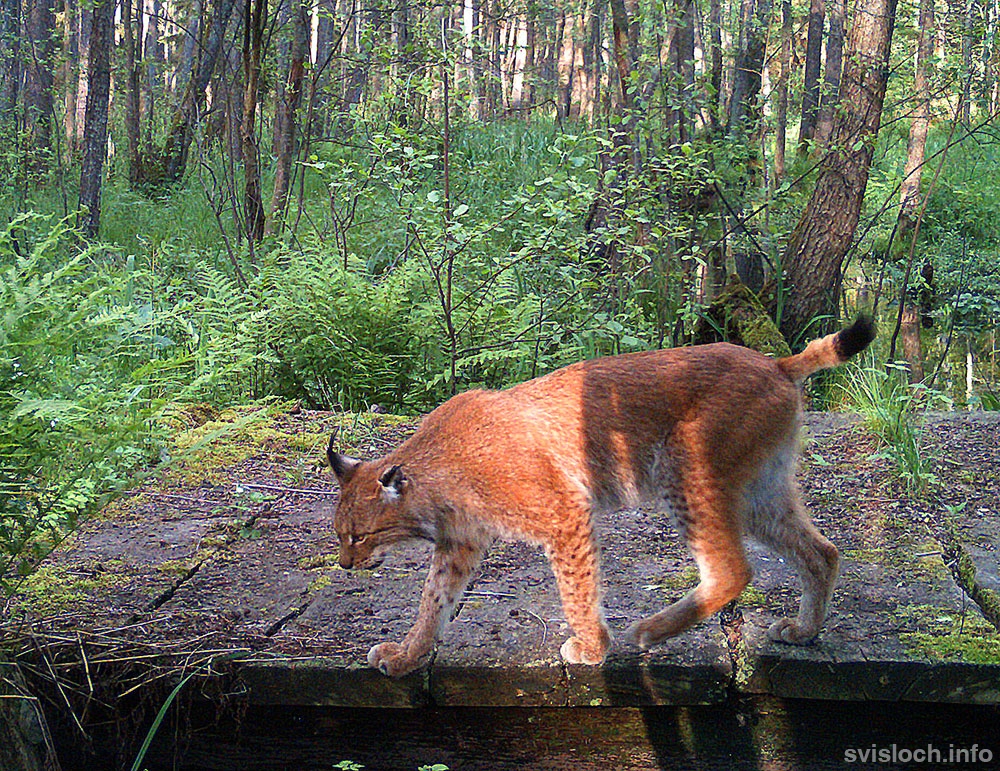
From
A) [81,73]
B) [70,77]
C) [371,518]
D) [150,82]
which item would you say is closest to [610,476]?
[371,518]

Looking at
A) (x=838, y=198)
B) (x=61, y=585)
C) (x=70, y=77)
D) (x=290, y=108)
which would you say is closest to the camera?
(x=61, y=585)

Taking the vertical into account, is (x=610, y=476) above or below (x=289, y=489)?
above

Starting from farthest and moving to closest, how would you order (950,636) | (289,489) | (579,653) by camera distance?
(289,489), (950,636), (579,653)

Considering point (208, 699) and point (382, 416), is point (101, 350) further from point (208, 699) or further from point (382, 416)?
point (382, 416)

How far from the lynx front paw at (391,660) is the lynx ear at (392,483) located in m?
0.61

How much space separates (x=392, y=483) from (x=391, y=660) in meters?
0.71

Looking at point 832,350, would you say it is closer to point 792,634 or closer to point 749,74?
point 792,634

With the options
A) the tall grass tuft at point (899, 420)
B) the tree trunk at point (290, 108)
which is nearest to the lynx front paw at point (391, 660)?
the tall grass tuft at point (899, 420)

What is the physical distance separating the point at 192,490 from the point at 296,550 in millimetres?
1131

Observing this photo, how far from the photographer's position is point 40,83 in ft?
56.9

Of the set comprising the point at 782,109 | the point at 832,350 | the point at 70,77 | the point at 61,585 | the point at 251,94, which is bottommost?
the point at 61,585

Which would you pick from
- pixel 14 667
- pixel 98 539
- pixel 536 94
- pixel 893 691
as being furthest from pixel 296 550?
pixel 536 94

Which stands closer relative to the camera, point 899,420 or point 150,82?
point 899,420

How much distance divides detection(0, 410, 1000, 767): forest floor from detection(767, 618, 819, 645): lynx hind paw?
1.9 inches
